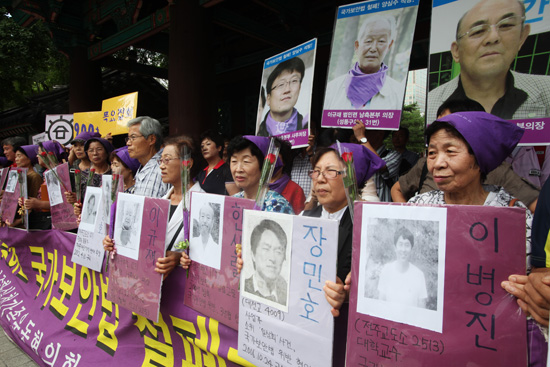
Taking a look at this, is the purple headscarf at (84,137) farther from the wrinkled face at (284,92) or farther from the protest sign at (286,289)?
the protest sign at (286,289)

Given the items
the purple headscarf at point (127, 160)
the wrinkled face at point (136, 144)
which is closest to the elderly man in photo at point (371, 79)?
the wrinkled face at point (136, 144)

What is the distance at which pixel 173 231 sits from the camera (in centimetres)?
214

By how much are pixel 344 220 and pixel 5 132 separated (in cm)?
1416

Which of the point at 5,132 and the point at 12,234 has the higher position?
the point at 5,132

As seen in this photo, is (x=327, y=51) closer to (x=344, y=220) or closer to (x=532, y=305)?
(x=344, y=220)

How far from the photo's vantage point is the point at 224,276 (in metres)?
1.69

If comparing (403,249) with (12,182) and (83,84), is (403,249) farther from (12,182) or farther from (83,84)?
(83,84)

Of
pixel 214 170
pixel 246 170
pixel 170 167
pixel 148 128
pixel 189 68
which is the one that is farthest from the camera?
pixel 189 68

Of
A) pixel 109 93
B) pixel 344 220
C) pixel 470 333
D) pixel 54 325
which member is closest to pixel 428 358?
pixel 470 333

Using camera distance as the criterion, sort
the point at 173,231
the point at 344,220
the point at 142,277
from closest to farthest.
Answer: the point at 344,220, the point at 142,277, the point at 173,231

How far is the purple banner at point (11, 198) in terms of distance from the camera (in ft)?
12.7

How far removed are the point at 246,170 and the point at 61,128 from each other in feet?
14.3

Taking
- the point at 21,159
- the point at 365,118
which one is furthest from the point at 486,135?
the point at 21,159

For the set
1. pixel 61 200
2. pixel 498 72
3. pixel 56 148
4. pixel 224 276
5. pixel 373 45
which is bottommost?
pixel 224 276
